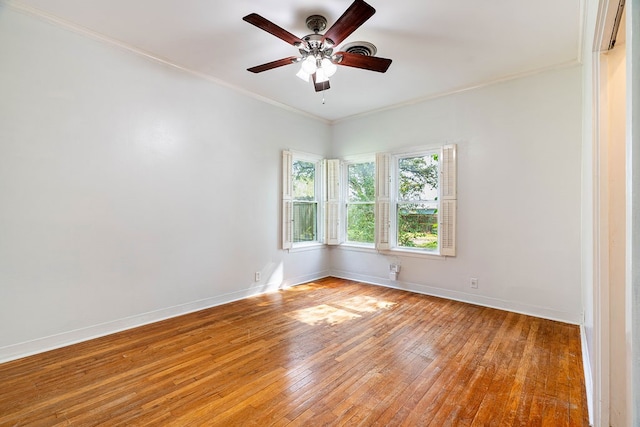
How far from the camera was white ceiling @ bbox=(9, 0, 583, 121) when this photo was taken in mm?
2473

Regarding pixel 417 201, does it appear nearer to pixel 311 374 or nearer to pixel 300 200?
pixel 300 200

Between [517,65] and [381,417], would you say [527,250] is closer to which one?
[517,65]

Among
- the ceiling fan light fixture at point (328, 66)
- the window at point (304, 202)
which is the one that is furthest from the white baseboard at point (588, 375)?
the window at point (304, 202)

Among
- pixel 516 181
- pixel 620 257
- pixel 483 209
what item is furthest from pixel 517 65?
pixel 620 257

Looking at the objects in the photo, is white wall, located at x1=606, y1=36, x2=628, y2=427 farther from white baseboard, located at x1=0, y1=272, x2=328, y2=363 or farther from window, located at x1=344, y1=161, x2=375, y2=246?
white baseboard, located at x1=0, y1=272, x2=328, y2=363

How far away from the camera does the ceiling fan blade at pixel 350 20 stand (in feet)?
6.49

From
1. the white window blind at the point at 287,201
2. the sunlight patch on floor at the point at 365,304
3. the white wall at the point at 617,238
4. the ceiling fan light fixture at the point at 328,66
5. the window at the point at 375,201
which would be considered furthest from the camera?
the white window blind at the point at 287,201

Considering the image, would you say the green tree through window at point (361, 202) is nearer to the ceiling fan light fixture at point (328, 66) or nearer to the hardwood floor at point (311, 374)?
the hardwood floor at point (311, 374)

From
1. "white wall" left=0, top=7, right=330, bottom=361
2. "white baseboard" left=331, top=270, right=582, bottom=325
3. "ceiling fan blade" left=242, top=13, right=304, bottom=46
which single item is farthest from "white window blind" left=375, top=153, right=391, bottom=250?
"ceiling fan blade" left=242, top=13, right=304, bottom=46

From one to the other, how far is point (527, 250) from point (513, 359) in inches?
62.0

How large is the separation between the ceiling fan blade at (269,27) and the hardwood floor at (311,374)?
2.56 m

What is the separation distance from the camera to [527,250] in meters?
3.61

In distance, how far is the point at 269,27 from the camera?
2238 mm

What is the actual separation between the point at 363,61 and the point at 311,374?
264 centimetres
